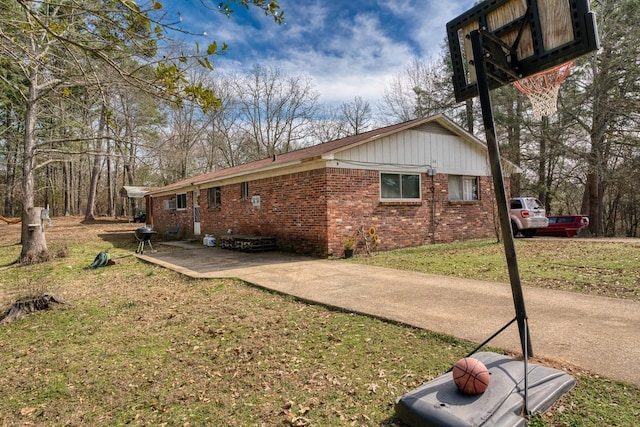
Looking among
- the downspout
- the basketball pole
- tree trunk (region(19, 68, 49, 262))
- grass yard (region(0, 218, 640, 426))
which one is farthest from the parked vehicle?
tree trunk (region(19, 68, 49, 262))

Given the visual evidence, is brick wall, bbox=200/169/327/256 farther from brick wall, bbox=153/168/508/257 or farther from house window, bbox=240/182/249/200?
house window, bbox=240/182/249/200

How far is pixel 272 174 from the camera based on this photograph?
38.6ft

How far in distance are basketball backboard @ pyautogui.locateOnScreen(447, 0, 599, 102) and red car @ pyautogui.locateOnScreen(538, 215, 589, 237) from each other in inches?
628

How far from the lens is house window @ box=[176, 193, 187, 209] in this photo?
61.4 ft

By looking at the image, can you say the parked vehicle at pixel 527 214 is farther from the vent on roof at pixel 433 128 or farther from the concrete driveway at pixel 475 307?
the concrete driveway at pixel 475 307

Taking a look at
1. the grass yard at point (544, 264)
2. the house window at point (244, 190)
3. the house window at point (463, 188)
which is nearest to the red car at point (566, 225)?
the grass yard at point (544, 264)

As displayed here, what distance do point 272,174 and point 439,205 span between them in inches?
228

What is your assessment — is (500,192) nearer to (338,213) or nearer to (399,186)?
(338,213)

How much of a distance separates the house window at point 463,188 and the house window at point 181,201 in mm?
13018

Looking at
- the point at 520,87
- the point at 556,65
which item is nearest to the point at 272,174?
the point at 520,87

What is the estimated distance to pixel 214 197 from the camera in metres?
15.7

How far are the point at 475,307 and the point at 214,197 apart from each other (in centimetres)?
1295

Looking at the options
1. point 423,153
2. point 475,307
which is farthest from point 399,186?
point 475,307

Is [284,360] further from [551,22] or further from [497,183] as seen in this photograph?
[551,22]
